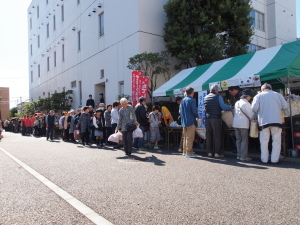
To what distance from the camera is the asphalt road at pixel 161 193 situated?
134 inches

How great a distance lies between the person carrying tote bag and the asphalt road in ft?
1.28

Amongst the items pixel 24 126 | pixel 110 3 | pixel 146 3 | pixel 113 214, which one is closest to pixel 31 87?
pixel 24 126

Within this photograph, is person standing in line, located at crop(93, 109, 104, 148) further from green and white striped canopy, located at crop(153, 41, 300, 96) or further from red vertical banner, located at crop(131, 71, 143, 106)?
red vertical banner, located at crop(131, 71, 143, 106)

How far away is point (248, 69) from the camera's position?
872cm

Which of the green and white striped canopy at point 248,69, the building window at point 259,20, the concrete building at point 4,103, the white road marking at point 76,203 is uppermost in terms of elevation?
the building window at point 259,20

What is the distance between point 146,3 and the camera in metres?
15.0

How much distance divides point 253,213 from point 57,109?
21111 mm

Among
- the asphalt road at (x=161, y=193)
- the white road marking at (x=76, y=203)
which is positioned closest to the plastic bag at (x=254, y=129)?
the asphalt road at (x=161, y=193)

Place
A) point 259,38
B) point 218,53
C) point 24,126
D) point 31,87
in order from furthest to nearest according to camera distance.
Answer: point 31,87 < point 24,126 < point 259,38 < point 218,53

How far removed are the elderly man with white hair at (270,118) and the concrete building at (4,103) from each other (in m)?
73.6

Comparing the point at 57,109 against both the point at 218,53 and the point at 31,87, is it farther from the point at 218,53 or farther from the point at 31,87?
the point at 31,87

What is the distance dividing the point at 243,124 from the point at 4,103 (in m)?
74.8

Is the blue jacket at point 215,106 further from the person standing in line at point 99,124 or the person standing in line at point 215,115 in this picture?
the person standing in line at point 99,124

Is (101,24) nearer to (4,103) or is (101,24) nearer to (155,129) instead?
(155,129)
